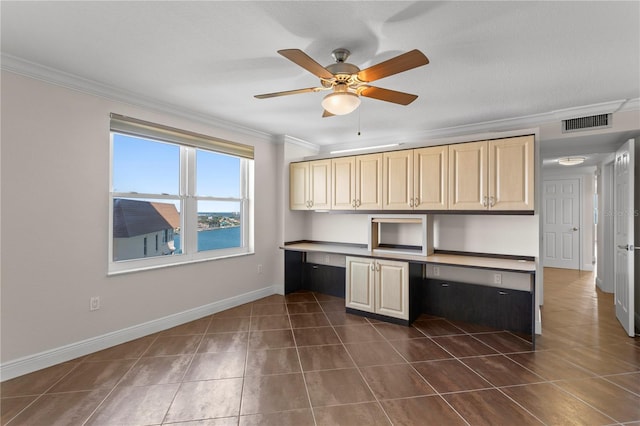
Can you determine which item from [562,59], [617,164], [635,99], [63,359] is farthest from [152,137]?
[617,164]

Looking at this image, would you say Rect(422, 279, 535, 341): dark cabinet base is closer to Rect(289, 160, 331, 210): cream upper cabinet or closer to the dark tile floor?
the dark tile floor

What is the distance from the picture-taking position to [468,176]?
349 centimetres

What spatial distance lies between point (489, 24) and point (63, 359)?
4322mm

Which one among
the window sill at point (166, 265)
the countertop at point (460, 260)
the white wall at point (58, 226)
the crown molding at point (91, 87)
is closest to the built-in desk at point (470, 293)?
the countertop at point (460, 260)

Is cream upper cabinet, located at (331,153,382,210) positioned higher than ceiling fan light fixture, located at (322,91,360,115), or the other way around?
ceiling fan light fixture, located at (322,91,360,115)

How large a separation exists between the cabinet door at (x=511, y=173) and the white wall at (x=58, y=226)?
379 cm

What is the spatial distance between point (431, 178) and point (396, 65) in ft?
6.79

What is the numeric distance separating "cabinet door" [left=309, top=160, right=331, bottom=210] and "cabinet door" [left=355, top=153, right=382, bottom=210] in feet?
1.65

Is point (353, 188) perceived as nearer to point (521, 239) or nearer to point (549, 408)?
point (521, 239)

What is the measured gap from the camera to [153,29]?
6.64 ft

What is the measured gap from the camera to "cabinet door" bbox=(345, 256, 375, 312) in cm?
388

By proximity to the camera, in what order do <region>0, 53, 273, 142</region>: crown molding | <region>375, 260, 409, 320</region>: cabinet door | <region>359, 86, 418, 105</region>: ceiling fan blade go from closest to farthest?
<region>359, 86, 418, 105</region>: ceiling fan blade
<region>0, 53, 273, 142</region>: crown molding
<region>375, 260, 409, 320</region>: cabinet door

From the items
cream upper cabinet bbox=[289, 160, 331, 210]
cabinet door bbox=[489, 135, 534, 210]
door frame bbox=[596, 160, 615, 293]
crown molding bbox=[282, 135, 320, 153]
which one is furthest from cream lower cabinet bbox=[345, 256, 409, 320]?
door frame bbox=[596, 160, 615, 293]

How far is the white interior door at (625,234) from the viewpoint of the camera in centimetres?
324
